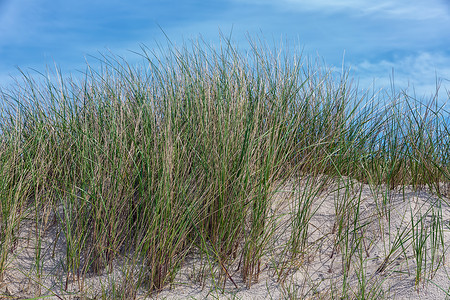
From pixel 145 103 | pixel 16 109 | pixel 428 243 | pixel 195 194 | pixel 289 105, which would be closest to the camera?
pixel 195 194

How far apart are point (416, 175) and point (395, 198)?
27 centimetres

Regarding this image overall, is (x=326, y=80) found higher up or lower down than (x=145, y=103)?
higher up

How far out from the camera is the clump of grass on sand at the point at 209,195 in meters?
2.33

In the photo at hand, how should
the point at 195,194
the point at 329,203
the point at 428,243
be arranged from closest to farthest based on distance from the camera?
1. the point at 195,194
2. the point at 428,243
3. the point at 329,203

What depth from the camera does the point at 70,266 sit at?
2.48 meters

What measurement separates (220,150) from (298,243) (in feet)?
2.38

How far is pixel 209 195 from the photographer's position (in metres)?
2.37

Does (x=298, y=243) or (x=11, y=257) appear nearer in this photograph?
(x=298, y=243)

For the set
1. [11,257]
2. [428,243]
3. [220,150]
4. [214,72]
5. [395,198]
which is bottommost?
[11,257]

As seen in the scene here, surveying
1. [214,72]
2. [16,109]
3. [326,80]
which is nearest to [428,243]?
[326,80]

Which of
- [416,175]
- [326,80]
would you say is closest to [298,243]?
[416,175]

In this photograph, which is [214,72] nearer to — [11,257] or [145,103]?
[145,103]

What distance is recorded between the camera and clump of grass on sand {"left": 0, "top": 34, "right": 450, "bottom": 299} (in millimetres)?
2332

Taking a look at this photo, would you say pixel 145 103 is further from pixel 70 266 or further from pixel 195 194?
pixel 70 266
